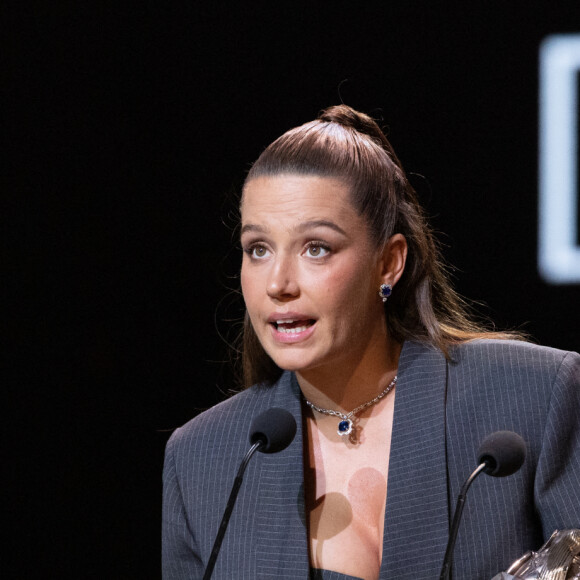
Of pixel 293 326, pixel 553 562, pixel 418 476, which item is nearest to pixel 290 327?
pixel 293 326

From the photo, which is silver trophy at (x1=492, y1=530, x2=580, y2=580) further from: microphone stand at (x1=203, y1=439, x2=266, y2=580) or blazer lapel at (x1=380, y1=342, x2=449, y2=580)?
microphone stand at (x1=203, y1=439, x2=266, y2=580)

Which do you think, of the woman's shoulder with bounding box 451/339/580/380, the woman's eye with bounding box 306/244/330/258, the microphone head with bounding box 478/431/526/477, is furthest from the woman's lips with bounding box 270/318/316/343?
the microphone head with bounding box 478/431/526/477

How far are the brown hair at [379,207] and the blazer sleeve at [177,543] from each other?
0.31 metres

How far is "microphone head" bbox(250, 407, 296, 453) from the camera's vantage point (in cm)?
160

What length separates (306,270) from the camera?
1.79m

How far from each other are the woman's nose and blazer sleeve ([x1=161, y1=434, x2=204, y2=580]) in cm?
58

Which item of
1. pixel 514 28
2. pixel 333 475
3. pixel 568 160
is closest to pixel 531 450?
pixel 333 475

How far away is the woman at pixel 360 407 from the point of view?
1747mm

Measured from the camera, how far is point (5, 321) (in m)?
2.92

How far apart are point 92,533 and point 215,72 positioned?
4.90 ft

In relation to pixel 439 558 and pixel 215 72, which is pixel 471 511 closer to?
pixel 439 558

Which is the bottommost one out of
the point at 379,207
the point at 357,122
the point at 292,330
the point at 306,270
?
the point at 292,330

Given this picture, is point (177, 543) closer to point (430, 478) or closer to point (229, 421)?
point (229, 421)

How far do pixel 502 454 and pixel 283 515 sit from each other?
0.61m
